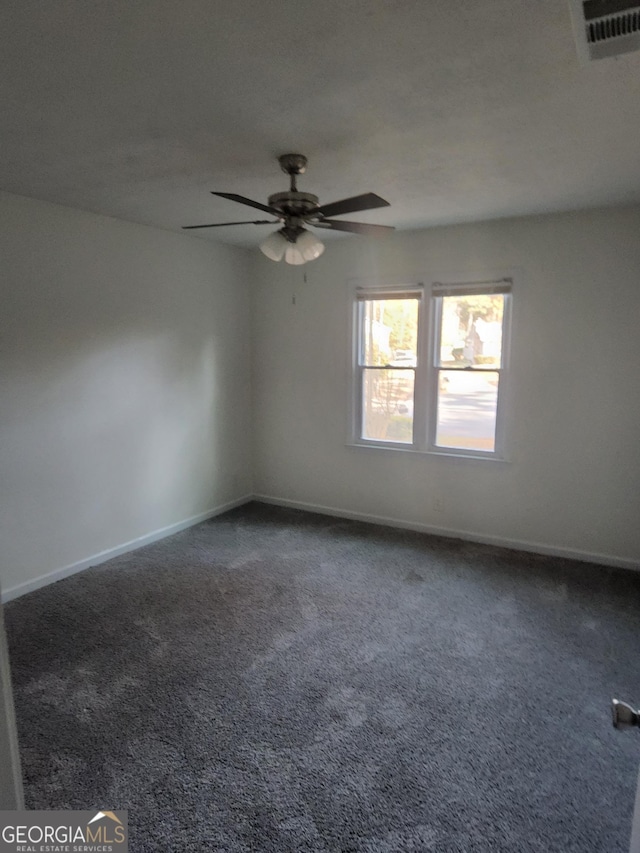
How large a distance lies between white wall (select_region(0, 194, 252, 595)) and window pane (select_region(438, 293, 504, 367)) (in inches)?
77.9

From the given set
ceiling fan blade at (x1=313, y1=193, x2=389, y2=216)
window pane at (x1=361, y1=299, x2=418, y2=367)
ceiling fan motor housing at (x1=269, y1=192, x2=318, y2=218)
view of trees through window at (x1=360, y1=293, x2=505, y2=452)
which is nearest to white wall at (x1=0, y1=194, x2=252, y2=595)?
window pane at (x1=361, y1=299, x2=418, y2=367)

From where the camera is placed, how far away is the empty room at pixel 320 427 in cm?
169

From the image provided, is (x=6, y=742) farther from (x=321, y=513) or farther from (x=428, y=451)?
(x=321, y=513)

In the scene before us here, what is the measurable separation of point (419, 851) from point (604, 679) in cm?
137

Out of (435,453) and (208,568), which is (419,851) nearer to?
(208,568)

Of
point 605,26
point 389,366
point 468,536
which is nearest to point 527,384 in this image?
point 389,366

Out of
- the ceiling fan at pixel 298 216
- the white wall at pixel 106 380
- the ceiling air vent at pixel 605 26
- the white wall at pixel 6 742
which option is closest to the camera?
the white wall at pixel 6 742

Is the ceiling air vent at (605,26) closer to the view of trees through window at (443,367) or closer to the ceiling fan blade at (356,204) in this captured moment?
the ceiling fan blade at (356,204)

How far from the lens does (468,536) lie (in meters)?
4.24

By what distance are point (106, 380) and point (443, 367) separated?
2.63 metres

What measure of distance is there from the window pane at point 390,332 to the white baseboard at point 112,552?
2004 mm

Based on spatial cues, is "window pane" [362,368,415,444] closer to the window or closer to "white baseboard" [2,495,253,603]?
the window

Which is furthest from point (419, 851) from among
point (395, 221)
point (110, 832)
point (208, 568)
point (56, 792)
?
point (395, 221)

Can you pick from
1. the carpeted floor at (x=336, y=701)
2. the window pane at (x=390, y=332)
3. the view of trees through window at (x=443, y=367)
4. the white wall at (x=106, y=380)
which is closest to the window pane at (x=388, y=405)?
the view of trees through window at (x=443, y=367)
